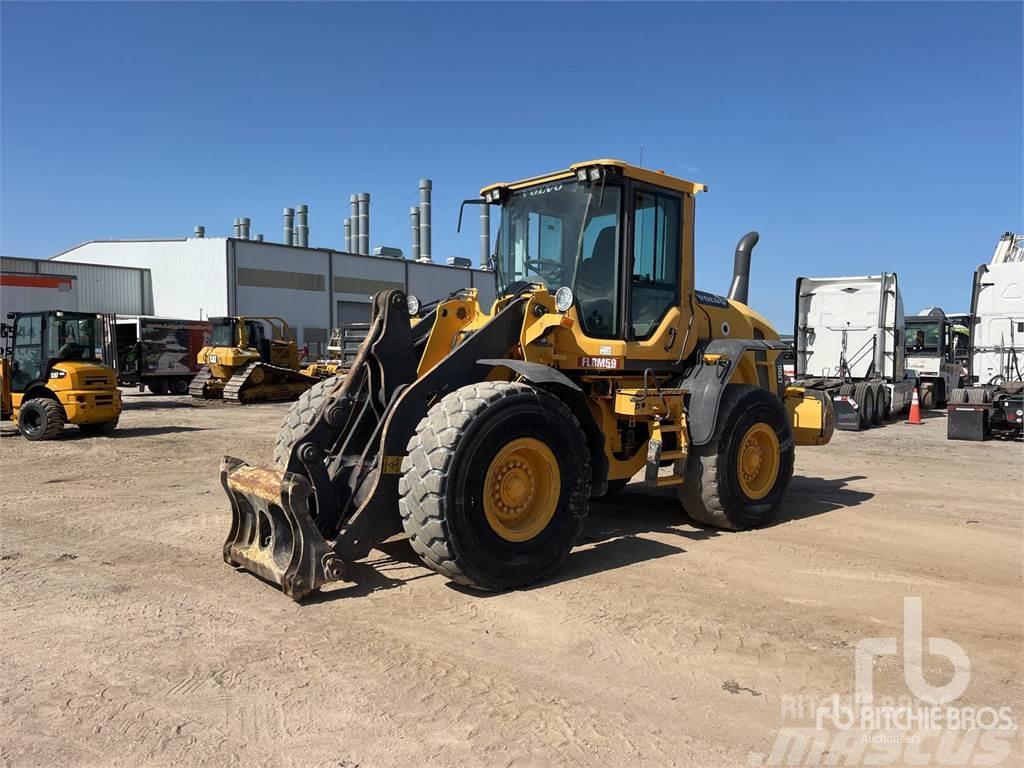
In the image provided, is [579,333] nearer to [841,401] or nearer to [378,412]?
[378,412]

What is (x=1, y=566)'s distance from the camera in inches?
220

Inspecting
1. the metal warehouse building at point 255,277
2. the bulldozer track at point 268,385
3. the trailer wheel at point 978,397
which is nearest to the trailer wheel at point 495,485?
the trailer wheel at point 978,397

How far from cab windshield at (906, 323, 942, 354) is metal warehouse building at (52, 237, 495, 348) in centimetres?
1830

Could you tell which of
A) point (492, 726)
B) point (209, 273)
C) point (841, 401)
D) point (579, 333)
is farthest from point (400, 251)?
point (492, 726)

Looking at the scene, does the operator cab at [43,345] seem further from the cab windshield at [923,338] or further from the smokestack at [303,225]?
the smokestack at [303,225]

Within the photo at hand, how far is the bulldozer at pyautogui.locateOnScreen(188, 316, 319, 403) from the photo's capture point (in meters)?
23.1

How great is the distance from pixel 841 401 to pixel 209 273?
103 feet

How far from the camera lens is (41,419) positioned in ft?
44.7

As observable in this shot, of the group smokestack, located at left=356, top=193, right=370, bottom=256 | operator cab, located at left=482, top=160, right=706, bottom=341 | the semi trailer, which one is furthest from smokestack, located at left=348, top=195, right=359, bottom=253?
operator cab, located at left=482, top=160, right=706, bottom=341

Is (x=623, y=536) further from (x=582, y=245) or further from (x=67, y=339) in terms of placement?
(x=67, y=339)

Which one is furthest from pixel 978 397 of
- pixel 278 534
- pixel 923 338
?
pixel 278 534

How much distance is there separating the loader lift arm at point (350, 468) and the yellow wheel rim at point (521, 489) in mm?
625

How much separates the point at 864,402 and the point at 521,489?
13398mm

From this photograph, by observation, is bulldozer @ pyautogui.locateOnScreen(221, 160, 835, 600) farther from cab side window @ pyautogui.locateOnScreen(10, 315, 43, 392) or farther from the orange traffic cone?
the orange traffic cone
